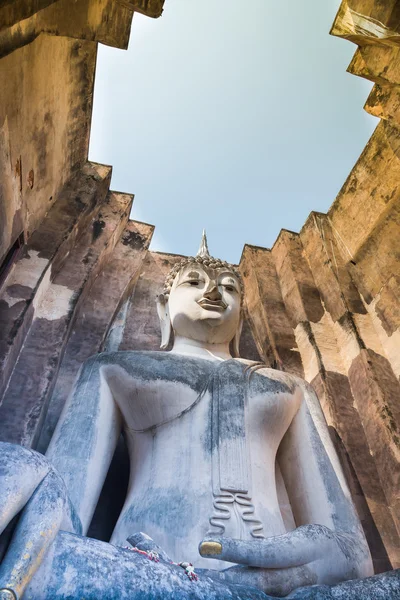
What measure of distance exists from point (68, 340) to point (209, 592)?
3373mm

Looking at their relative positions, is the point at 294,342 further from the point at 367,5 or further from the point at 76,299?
the point at 367,5

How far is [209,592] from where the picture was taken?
67.1 inches

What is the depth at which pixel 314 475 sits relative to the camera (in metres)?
3.39

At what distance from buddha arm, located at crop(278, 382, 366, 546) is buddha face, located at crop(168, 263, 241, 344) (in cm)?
87

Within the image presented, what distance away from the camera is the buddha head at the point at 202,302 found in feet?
14.3

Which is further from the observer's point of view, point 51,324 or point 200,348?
point 51,324

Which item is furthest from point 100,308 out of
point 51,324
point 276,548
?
point 276,548

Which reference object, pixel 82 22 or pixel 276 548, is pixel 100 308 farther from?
pixel 276 548

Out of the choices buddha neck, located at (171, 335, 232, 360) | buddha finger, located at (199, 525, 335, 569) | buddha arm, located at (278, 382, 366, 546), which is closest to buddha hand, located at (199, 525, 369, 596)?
buddha finger, located at (199, 525, 335, 569)

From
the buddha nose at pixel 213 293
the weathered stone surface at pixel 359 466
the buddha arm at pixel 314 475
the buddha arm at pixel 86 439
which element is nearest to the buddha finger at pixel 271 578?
the buddha arm at pixel 314 475

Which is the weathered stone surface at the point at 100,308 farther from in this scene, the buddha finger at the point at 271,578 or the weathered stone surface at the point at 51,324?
the buddha finger at the point at 271,578

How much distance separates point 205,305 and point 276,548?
2387mm

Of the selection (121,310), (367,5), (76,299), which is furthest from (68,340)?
(367,5)

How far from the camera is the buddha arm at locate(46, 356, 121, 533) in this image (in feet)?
9.64
